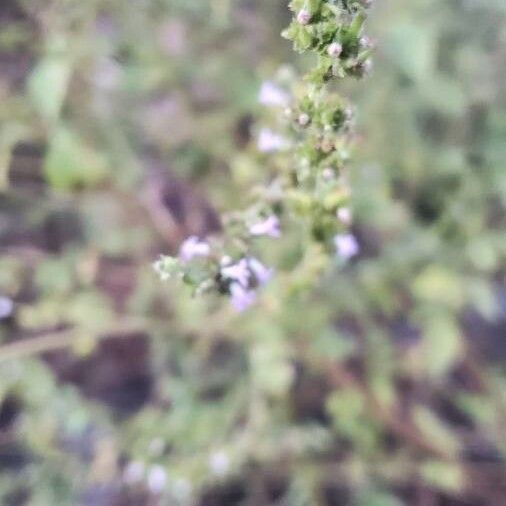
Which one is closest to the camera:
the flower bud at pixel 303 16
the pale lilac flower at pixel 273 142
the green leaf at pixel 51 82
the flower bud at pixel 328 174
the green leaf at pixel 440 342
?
the flower bud at pixel 303 16

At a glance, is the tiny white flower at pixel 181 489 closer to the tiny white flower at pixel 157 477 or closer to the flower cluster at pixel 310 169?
the tiny white flower at pixel 157 477

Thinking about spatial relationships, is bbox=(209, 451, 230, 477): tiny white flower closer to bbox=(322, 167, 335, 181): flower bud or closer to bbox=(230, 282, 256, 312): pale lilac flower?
bbox=(230, 282, 256, 312): pale lilac flower

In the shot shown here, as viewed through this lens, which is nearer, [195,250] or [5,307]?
[195,250]

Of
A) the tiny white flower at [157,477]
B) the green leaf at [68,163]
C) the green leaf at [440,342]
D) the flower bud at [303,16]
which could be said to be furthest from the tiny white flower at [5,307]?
the flower bud at [303,16]

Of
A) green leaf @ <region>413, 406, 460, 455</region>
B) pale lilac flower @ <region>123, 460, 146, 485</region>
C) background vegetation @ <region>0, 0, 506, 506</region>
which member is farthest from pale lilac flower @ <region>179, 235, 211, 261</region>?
green leaf @ <region>413, 406, 460, 455</region>

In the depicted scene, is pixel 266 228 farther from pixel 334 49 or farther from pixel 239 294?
pixel 334 49

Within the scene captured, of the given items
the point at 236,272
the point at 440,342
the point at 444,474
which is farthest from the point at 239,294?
the point at 444,474
